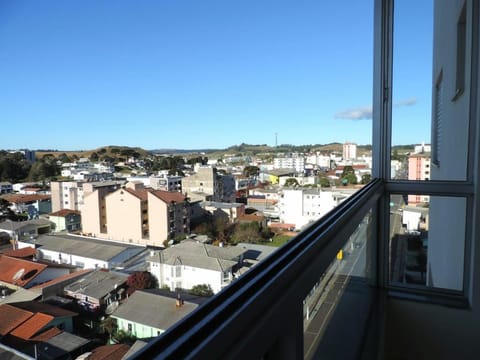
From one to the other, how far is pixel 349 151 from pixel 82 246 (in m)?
1.97

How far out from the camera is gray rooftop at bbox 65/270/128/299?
23.6 inches

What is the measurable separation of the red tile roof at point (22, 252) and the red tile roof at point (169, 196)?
41 centimetres

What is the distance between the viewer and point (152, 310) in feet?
2.00

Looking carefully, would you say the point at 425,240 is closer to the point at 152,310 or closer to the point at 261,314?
the point at 261,314

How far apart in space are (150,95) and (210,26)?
397mm

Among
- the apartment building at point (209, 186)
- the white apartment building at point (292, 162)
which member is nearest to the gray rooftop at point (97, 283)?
the apartment building at point (209, 186)

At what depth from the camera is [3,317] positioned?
42cm

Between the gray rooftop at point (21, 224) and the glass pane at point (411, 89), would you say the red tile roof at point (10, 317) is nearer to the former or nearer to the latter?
the gray rooftop at point (21, 224)

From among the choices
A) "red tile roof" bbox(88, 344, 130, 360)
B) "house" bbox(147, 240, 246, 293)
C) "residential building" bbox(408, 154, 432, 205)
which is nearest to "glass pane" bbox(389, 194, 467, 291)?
"residential building" bbox(408, 154, 432, 205)

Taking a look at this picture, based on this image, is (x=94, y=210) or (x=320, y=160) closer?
(x=94, y=210)

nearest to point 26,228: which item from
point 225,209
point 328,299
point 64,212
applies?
point 64,212

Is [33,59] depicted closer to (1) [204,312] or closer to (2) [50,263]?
(2) [50,263]

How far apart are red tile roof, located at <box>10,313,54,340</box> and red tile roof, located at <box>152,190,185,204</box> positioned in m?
0.60

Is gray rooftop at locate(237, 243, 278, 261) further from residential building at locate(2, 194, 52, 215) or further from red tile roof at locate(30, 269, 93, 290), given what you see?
residential building at locate(2, 194, 52, 215)
